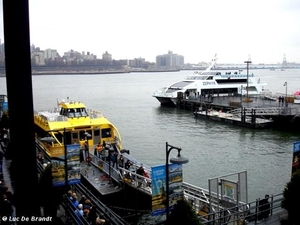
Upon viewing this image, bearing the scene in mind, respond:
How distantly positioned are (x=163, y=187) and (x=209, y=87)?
54198mm

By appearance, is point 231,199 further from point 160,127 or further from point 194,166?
point 160,127

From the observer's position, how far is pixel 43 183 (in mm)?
10750

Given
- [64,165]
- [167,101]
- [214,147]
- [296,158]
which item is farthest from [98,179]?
[167,101]

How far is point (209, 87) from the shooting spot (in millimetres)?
63000

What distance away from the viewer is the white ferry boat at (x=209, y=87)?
202ft

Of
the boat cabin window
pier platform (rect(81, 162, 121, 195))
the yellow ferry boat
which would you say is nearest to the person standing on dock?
pier platform (rect(81, 162, 121, 195))

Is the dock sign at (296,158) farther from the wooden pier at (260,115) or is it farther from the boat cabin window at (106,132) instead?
the wooden pier at (260,115)

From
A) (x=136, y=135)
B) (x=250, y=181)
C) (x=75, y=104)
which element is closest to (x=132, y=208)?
(x=250, y=181)

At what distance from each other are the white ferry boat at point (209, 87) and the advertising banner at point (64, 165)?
48.2 meters

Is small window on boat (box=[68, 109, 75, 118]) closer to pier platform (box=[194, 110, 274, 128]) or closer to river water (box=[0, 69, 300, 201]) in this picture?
river water (box=[0, 69, 300, 201])

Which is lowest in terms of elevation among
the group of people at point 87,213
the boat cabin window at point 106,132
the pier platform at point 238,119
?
the pier platform at point 238,119

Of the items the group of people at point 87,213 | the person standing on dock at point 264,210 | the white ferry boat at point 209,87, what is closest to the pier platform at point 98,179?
the group of people at point 87,213

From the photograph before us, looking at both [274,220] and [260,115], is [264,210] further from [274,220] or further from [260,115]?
[260,115]

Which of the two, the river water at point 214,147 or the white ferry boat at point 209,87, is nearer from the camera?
the river water at point 214,147
